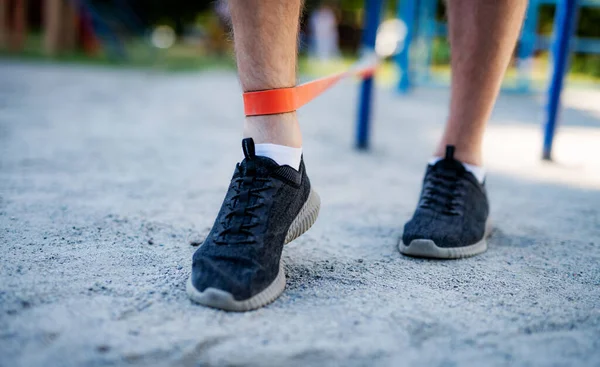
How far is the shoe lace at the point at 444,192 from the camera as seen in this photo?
3.11 ft

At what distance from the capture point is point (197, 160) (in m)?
1.65

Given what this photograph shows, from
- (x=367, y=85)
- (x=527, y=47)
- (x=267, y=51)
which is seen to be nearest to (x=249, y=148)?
(x=267, y=51)

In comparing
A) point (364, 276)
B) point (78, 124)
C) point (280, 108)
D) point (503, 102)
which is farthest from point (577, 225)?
point (503, 102)

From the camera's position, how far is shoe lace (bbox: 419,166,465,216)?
948mm

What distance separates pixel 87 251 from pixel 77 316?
239 millimetres

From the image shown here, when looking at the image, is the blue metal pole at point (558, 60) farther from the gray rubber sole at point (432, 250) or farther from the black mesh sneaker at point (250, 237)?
the black mesh sneaker at point (250, 237)

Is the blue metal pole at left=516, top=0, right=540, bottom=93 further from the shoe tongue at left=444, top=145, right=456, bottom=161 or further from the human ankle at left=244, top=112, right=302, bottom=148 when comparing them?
the human ankle at left=244, top=112, right=302, bottom=148

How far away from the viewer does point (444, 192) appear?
3.16 feet

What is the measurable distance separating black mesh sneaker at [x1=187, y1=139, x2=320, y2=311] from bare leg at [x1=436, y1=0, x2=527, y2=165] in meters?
0.36

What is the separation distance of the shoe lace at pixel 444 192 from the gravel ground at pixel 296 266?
10 centimetres

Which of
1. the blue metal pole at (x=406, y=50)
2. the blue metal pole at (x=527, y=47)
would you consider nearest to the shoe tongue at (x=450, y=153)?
the blue metal pole at (x=406, y=50)

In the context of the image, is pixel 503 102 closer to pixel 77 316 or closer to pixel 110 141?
pixel 110 141

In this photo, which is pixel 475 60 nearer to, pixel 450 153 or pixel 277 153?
pixel 450 153

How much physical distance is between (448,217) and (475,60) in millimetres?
299
